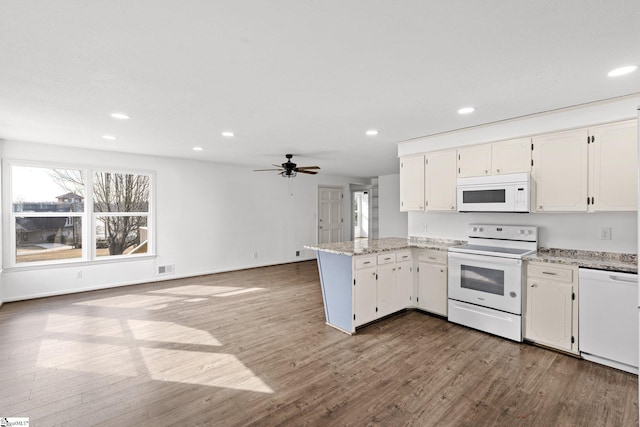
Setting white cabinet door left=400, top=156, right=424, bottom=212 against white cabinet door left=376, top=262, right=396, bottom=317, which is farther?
white cabinet door left=400, top=156, right=424, bottom=212

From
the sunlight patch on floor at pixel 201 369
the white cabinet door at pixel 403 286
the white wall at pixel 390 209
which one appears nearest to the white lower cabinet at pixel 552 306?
the white cabinet door at pixel 403 286

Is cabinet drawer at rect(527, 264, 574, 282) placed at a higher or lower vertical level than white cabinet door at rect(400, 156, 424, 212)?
lower

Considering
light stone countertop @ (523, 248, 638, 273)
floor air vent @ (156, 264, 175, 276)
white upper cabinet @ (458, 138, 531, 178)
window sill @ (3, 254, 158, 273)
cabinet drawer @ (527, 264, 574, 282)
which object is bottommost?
floor air vent @ (156, 264, 175, 276)

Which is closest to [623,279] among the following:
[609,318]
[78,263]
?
[609,318]

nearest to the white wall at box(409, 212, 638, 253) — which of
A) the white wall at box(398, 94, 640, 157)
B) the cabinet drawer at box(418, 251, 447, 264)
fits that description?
the cabinet drawer at box(418, 251, 447, 264)

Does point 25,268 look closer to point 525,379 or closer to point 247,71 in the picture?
point 247,71

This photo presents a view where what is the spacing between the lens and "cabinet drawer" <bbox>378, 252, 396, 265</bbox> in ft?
11.9

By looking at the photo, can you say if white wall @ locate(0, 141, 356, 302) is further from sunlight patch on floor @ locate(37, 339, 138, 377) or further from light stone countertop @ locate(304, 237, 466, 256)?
light stone countertop @ locate(304, 237, 466, 256)

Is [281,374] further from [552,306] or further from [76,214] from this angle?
[76,214]

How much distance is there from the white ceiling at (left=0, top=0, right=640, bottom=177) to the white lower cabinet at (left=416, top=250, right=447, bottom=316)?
66.0 inches

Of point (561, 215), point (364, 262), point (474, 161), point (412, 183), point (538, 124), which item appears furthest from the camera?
point (412, 183)

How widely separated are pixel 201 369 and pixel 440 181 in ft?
11.6

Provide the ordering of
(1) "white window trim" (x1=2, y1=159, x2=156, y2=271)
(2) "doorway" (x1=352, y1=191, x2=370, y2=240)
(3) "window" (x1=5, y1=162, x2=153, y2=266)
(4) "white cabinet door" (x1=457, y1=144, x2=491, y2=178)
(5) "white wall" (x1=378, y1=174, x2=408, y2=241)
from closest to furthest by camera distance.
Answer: (4) "white cabinet door" (x1=457, y1=144, x2=491, y2=178), (1) "white window trim" (x1=2, y1=159, x2=156, y2=271), (3) "window" (x1=5, y1=162, x2=153, y2=266), (5) "white wall" (x1=378, y1=174, x2=408, y2=241), (2) "doorway" (x1=352, y1=191, x2=370, y2=240)

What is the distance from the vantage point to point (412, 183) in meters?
4.26
